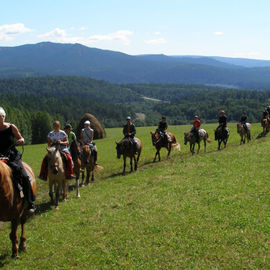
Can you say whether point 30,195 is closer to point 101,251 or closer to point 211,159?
point 101,251

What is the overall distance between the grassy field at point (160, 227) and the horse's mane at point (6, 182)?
2.34m

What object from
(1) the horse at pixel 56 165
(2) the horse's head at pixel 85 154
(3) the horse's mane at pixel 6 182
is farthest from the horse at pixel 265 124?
(3) the horse's mane at pixel 6 182

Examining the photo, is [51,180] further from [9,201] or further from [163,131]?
Answer: [163,131]

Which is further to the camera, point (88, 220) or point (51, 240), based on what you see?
point (88, 220)

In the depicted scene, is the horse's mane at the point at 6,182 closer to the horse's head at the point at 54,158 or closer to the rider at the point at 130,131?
the horse's head at the point at 54,158

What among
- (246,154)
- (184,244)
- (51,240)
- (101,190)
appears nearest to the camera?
(184,244)

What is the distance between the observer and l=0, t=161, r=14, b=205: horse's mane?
880 centimetres

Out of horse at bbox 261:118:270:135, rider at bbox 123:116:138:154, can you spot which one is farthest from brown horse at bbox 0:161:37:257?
horse at bbox 261:118:270:135

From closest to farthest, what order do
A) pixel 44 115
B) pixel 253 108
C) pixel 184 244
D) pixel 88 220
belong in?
1. pixel 184 244
2. pixel 88 220
3. pixel 44 115
4. pixel 253 108

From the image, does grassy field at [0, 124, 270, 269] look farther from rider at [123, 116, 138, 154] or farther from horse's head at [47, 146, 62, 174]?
rider at [123, 116, 138, 154]

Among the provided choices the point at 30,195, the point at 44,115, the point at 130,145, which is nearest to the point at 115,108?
the point at 44,115

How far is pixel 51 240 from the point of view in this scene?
11.2m

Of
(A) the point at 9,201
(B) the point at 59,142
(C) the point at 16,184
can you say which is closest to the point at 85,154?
(B) the point at 59,142

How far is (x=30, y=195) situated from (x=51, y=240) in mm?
2280
